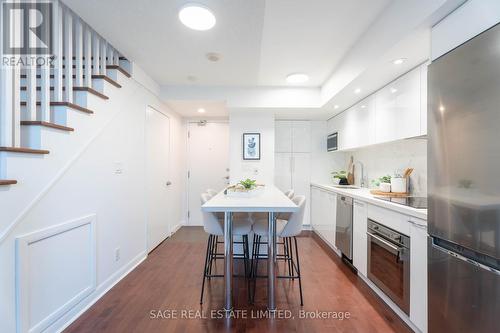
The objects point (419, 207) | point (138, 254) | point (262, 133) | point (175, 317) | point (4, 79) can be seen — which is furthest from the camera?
point (262, 133)

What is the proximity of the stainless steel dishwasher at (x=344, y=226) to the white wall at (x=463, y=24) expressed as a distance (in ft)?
5.60

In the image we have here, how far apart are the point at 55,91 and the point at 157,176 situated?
73.4 inches

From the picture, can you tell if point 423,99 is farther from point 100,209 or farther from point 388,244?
point 100,209

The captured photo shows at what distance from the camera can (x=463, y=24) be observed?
126cm

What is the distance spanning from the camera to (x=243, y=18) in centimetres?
191

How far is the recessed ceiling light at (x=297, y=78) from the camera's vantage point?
122 inches

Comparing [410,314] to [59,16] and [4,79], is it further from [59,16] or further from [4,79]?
[59,16]

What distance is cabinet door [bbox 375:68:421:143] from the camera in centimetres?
203

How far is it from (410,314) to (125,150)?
9.95 ft

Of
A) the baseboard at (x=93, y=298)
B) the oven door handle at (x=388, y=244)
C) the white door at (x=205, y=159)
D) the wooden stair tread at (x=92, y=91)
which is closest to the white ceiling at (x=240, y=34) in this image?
the wooden stair tread at (x=92, y=91)

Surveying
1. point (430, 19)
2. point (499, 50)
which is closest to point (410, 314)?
point (499, 50)

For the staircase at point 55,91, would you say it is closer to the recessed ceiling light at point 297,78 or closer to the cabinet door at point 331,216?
the recessed ceiling light at point 297,78

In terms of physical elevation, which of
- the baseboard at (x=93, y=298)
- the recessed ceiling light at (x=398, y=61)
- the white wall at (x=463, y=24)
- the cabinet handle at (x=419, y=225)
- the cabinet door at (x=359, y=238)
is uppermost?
the recessed ceiling light at (x=398, y=61)

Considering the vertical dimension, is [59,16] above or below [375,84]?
above
